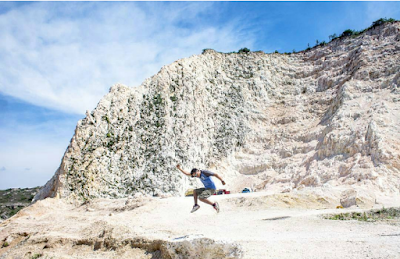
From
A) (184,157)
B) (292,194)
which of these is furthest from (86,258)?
(184,157)

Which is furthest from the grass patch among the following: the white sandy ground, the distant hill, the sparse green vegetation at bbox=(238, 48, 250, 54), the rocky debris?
the distant hill

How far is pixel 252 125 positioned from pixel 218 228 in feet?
65.8

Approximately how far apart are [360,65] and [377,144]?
10.7 metres

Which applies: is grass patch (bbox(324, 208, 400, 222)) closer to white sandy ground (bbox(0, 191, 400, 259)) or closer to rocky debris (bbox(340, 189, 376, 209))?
white sandy ground (bbox(0, 191, 400, 259))

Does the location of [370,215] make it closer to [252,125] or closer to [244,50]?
[252,125]

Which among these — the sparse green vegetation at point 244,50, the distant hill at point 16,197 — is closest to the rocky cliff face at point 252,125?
the sparse green vegetation at point 244,50

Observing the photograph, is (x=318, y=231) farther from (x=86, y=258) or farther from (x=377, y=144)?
(x=377, y=144)

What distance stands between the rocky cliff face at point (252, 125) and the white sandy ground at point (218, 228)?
3.51m

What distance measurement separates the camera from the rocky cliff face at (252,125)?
68.0 ft

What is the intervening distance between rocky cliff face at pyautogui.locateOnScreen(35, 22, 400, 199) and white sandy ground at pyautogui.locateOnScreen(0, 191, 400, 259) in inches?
138

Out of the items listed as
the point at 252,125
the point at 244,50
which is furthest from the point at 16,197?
the point at 252,125

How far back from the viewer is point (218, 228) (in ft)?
33.6

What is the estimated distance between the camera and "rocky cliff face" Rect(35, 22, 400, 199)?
816 inches

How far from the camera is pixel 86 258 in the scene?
8.74 m
